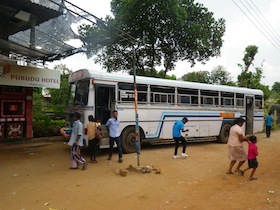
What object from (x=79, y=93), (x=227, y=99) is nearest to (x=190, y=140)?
(x=227, y=99)

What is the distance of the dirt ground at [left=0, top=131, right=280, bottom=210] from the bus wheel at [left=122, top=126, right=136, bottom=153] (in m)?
0.63

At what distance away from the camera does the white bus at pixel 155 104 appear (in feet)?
28.8

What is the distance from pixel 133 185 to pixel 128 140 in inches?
144

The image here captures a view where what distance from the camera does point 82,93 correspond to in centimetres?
886

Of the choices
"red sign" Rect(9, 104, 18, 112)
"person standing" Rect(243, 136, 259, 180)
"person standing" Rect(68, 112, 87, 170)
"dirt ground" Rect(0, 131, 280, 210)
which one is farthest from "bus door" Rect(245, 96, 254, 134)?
"red sign" Rect(9, 104, 18, 112)

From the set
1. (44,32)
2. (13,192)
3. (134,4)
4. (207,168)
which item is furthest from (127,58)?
(13,192)

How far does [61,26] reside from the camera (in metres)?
9.11

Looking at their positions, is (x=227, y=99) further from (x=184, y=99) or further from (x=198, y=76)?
(x=198, y=76)

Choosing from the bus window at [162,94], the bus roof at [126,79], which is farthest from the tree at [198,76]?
the bus window at [162,94]

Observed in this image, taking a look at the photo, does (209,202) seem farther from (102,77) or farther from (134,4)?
(134,4)

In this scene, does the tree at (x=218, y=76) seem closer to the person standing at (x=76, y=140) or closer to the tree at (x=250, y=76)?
the tree at (x=250, y=76)

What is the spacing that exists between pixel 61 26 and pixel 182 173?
6606 mm

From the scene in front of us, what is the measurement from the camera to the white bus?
345 inches

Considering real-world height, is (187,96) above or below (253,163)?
above
